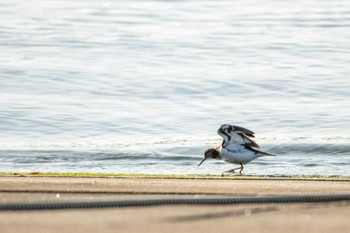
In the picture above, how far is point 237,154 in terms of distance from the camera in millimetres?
13953

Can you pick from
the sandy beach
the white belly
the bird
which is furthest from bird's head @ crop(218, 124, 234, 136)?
the sandy beach

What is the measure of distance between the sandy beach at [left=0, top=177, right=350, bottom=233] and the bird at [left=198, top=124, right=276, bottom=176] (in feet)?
15.3

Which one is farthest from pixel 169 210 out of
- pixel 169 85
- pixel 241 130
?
pixel 169 85

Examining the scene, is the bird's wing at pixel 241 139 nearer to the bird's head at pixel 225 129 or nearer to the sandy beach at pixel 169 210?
the bird's head at pixel 225 129

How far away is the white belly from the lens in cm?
1395

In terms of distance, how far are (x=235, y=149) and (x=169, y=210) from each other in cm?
610

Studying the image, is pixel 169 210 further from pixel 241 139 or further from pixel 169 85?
pixel 169 85

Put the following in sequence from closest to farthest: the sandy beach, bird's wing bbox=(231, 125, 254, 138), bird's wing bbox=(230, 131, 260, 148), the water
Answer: the sandy beach → bird's wing bbox=(231, 125, 254, 138) → bird's wing bbox=(230, 131, 260, 148) → the water

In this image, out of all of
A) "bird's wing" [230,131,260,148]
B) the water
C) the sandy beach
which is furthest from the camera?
the water

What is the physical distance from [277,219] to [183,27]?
22.8 metres

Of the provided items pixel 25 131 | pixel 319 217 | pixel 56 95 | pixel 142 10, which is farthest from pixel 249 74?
pixel 319 217

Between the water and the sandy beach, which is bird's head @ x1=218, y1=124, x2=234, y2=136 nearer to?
the water

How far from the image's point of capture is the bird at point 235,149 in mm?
13945

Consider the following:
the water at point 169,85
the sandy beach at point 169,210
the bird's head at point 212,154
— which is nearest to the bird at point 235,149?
the bird's head at point 212,154
